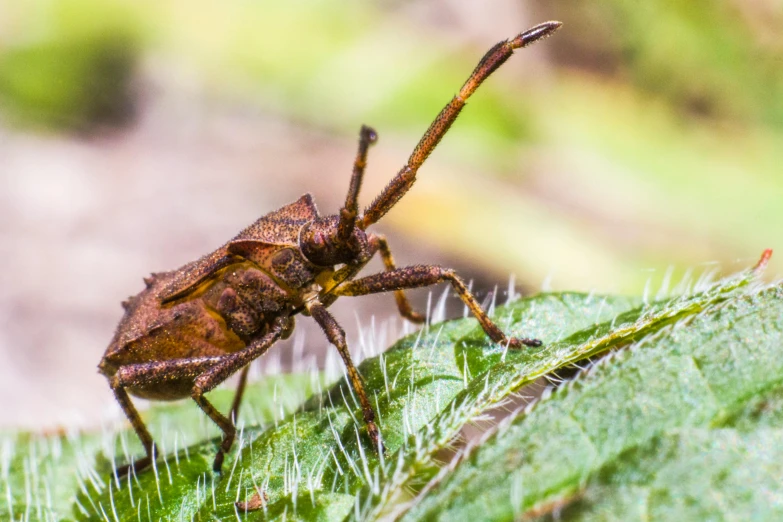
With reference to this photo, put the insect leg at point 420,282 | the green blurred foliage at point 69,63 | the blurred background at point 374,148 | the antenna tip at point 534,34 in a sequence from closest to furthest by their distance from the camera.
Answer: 1. the antenna tip at point 534,34
2. the insect leg at point 420,282
3. the blurred background at point 374,148
4. the green blurred foliage at point 69,63

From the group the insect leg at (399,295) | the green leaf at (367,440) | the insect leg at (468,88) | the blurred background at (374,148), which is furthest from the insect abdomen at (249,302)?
the blurred background at (374,148)

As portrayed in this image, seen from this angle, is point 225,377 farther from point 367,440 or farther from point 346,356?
point 367,440

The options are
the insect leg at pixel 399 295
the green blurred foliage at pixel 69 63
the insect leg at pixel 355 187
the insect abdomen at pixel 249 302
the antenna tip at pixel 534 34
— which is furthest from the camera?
the green blurred foliage at pixel 69 63

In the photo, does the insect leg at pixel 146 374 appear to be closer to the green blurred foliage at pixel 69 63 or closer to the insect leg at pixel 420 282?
the insect leg at pixel 420 282

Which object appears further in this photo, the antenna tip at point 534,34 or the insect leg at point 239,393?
the insect leg at point 239,393

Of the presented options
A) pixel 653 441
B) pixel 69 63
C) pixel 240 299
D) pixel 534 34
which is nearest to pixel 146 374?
pixel 240 299

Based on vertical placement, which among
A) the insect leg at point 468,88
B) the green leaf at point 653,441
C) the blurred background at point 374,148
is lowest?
the green leaf at point 653,441

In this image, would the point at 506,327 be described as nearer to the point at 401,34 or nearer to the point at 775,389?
the point at 775,389
